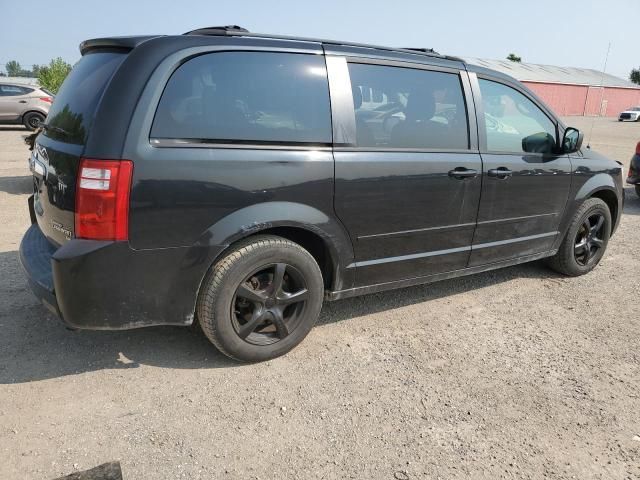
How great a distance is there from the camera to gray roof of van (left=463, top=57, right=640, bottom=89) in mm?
46875

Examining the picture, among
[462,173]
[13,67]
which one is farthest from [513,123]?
[13,67]

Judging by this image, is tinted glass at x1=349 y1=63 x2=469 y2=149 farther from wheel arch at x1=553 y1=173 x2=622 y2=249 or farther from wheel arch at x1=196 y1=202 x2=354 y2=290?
wheel arch at x1=553 y1=173 x2=622 y2=249

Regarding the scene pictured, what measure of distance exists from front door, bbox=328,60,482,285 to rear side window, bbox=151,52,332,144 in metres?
0.21

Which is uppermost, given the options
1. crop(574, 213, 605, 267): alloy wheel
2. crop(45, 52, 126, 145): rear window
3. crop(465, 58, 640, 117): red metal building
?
crop(465, 58, 640, 117): red metal building

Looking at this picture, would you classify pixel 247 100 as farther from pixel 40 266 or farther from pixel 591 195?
pixel 591 195

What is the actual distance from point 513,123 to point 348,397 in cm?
255

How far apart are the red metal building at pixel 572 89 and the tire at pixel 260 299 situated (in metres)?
44.5

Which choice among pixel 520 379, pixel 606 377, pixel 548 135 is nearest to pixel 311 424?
pixel 520 379

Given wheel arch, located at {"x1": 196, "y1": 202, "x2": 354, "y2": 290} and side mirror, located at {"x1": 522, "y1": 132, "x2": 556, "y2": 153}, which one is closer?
wheel arch, located at {"x1": 196, "y1": 202, "x2": 354, "y2": 290}

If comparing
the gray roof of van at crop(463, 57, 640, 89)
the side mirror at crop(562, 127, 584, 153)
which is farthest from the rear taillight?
the gray roof of van at crop(463, 57, 640, 89)

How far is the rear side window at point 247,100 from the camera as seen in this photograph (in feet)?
8.65

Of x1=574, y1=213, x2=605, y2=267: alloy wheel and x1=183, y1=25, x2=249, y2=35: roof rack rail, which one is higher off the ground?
x1=183, y1=25, x2=249, y2=35: roof rack rail

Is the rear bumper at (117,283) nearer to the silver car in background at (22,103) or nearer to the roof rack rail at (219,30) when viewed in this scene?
the roof rack rail at (219,30)

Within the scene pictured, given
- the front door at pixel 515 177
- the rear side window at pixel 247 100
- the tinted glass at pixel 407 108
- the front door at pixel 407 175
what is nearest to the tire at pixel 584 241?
the front door at pixel 515 177
